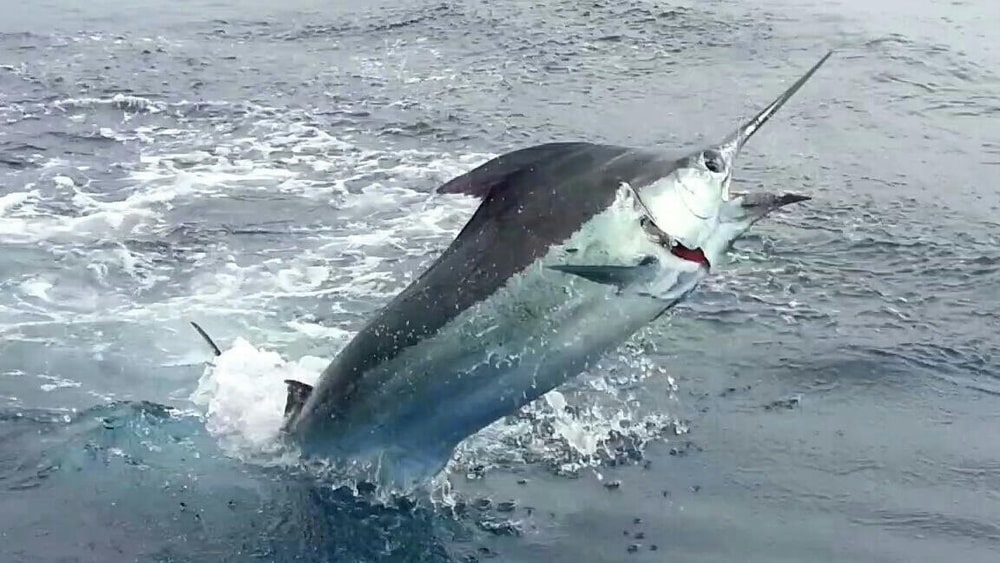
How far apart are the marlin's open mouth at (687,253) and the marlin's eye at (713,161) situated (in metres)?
0.33

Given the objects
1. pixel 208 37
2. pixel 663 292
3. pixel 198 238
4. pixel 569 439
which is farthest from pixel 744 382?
pixel 208 37

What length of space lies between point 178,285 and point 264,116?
5.01 meters

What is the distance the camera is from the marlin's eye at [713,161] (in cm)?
473

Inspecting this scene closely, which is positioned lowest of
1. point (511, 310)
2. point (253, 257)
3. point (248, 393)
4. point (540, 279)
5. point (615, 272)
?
point (253, 257)

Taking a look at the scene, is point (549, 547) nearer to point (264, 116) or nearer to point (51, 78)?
point (264, 116)

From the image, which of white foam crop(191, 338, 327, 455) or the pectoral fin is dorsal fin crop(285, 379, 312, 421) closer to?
white foam crop(191, 338, 327, 455)

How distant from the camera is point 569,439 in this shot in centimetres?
653

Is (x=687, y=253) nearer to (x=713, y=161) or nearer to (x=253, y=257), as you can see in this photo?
(x=713, y=161)

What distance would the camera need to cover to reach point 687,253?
4.64 m

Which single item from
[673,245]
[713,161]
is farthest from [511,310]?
[713,161]

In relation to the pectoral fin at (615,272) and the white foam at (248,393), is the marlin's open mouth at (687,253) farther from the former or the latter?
the white foam at (248,393)

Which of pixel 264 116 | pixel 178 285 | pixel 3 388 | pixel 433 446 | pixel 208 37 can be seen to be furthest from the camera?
pixel 208 37

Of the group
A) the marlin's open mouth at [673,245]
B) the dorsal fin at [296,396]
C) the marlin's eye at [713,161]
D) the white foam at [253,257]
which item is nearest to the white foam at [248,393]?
the white foam at [253,257]

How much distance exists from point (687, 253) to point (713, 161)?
0.40 metres
